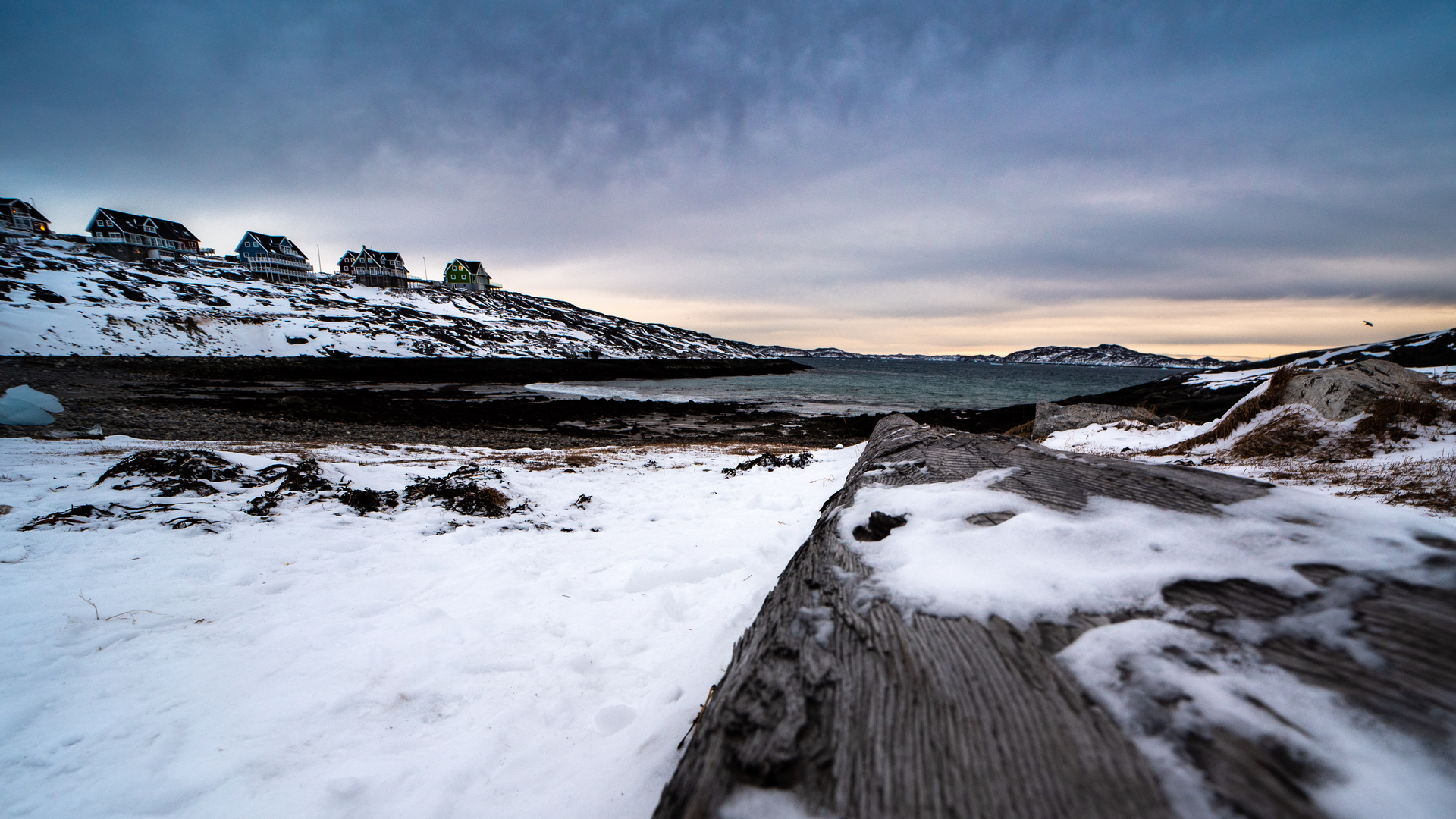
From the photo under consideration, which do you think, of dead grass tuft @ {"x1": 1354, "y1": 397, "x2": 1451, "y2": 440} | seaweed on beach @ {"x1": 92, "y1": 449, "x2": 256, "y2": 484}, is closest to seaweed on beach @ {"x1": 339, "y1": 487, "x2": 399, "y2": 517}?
seaweed on beach @ {"x1": 92, "y1": 449, "x2": 256, "y2": 484}

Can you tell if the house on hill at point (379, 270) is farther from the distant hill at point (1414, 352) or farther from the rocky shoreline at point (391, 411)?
the distant hill at point (1414, 352)

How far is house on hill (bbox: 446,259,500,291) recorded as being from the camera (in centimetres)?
8888

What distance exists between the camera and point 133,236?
5928 centimetres

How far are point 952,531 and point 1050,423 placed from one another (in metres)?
12.1

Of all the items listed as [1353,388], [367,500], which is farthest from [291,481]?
[1353,388]

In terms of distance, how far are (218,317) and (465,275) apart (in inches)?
1990

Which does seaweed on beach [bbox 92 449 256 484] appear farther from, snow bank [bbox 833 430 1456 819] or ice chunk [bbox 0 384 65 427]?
ice chunk [bbox 0 384 65 427]

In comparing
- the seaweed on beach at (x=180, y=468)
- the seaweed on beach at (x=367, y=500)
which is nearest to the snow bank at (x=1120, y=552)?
the seaweed on beach at (x=367, y=500)

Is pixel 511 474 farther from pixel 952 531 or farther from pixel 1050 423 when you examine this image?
pixel 1050 423

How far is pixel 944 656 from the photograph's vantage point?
1.33 metres

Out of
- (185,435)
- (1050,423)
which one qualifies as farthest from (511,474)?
(1050,423)

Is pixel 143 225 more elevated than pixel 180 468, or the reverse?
pixel 143 225

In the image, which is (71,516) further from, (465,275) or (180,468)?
(465,275)

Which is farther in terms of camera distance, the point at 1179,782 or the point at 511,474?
the point at 511,474
